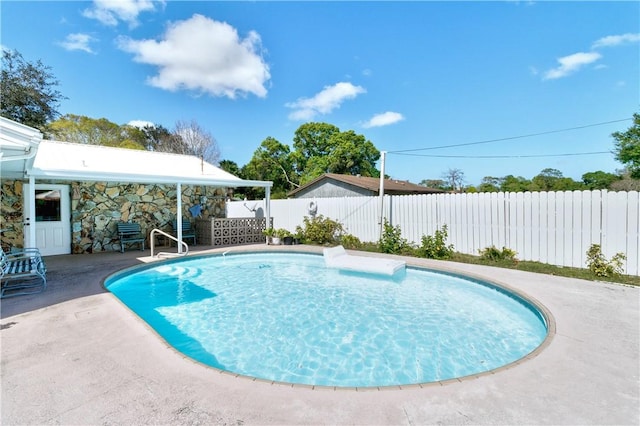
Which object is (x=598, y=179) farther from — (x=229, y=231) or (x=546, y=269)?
(x=229, y=231)

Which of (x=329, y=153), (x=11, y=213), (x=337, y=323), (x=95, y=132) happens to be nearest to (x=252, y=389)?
(x=337, y=323)

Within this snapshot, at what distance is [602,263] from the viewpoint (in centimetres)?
693

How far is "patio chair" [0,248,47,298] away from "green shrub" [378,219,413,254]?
362 inches

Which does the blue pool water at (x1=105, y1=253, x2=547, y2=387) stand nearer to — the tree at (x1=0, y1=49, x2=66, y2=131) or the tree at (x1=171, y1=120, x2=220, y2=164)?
the tree at (x1=0, y1=49, x2=66, y2=131)

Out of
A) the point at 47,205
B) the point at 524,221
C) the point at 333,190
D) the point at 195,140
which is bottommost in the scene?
the point at 524,221

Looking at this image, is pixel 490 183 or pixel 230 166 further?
pixel 490 183

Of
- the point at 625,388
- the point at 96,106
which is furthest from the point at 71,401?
the point at 96,106

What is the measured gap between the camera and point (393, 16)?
36.9ft

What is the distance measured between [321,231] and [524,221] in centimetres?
718

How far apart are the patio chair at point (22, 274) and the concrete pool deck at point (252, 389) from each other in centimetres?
159

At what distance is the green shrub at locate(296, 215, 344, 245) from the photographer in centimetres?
1266

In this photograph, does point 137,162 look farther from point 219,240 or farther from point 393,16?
point 393,16

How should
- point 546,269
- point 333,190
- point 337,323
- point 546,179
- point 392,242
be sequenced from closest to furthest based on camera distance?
point 337,323, point 546,269, point 392,242, point 333,190, point 546,179

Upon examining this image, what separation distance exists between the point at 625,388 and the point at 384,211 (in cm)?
922
